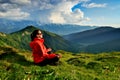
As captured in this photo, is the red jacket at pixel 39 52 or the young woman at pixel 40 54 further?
the red jacket at pixel 39 52

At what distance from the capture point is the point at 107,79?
54.5ft

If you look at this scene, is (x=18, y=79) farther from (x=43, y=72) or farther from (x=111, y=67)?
(x=111, y=67)

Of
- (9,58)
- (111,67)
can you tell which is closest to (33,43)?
(9,58)

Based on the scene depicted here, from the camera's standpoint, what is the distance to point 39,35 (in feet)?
66.2

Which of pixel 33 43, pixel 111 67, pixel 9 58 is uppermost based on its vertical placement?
pixel 33 43

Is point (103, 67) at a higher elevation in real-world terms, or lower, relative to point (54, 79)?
lower

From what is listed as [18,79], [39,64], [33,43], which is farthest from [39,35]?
[18,79]

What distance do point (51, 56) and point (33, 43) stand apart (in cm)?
182

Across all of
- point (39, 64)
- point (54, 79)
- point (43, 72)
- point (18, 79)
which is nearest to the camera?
point (18, 79)

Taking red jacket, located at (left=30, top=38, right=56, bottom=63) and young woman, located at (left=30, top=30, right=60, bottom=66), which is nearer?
young woman, located at (left=30, top=30, right=60, bottom=66)

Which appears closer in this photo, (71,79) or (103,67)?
(71,79)

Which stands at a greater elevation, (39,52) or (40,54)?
(39,52)

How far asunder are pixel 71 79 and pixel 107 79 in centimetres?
379

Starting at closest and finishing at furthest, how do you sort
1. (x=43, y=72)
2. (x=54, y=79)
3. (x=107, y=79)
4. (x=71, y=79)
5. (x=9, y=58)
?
(x=54, y=79) < (x=71, y=79) < (x=43, y=72) < (x=107, y=79) < (x=9, y=58)
